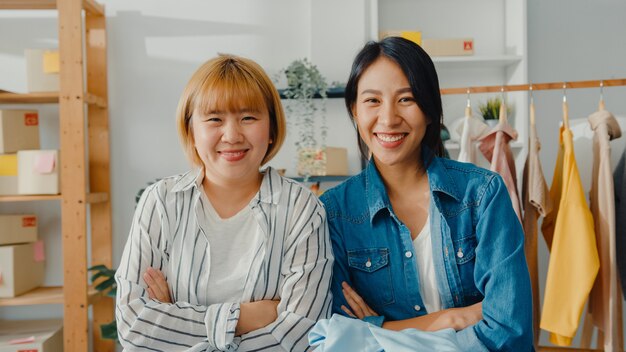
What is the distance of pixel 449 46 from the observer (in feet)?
10.6

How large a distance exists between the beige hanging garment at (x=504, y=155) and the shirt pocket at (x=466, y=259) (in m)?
1.12

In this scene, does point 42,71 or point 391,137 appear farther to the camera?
point 42,71

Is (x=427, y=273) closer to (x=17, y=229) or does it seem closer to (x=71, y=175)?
(x=71, y=175)

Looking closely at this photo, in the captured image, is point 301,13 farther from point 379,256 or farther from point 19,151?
point 379,256

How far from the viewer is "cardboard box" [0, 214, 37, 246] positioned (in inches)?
123

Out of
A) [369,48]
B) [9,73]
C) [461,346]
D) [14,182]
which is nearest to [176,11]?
[9,73]

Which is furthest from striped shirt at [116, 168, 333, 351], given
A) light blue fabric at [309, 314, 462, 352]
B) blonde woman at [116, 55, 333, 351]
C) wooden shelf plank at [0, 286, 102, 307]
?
wooden shelf plank at [0, 286, 102, 307]

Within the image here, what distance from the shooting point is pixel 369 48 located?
1.56m

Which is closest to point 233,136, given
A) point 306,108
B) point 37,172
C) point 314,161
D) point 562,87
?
point 562,87

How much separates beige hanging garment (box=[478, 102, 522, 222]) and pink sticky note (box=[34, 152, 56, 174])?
6.40ft

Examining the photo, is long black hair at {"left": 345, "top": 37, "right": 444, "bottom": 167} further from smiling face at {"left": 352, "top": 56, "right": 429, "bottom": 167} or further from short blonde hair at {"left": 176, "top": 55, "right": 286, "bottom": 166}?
short blonde hair at {"left": 176, "top": 55, "right": 286, "bottom": 166}

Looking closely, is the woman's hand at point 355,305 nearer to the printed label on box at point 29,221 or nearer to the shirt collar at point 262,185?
the shirt collar at point 262,185

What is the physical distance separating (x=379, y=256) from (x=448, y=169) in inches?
10.6

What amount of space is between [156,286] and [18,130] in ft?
6.59
